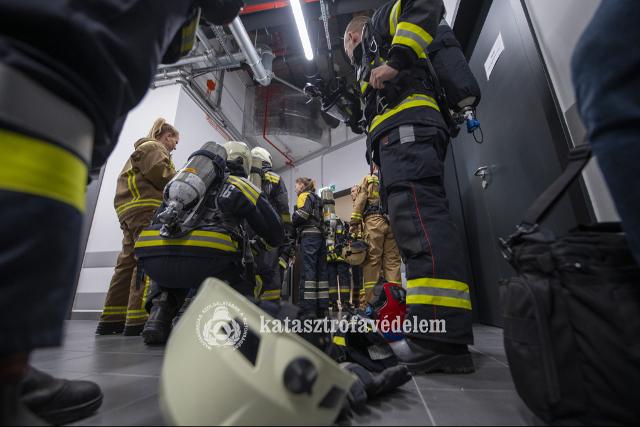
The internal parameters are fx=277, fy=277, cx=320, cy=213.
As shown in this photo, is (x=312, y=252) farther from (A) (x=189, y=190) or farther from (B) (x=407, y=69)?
(B) (x=407, y=69)

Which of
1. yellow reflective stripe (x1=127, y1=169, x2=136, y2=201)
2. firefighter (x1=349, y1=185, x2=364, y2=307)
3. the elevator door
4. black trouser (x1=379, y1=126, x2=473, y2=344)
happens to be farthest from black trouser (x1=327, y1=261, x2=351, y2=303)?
black trouser (x1=379, y1=126, x2=473, y2=344)

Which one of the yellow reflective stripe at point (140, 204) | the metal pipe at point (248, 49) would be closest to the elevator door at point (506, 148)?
the yellow reflective stripe at point (140, 204)

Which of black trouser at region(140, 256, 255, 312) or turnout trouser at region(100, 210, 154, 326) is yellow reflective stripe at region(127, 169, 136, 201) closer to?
turnout trouser at region(100, 210, 154, 326)

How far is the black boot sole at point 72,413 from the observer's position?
2.05 ft

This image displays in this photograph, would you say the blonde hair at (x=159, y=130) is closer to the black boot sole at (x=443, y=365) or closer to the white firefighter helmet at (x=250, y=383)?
the white firefighter helmet at (x=250, y=383)

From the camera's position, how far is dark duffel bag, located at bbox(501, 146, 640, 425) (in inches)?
20.9

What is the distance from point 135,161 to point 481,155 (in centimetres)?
289

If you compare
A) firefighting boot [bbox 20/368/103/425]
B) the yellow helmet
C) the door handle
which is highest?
the door handle

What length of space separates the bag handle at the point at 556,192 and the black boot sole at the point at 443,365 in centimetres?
64

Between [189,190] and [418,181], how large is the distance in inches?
47.2

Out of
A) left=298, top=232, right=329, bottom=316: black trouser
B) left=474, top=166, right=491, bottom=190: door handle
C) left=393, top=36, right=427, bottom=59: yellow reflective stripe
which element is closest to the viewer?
left=393, top=36, right=427, bottom=59: yellow reflective stripe

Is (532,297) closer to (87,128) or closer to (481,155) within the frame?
(87,128)

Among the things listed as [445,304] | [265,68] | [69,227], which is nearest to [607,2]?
[445,304]

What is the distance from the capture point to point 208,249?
1555 millimetres
